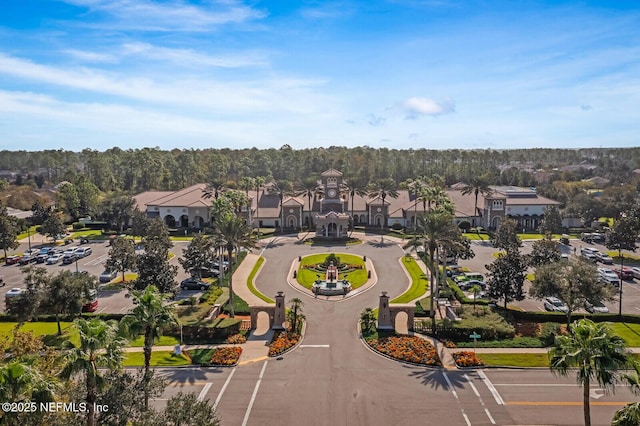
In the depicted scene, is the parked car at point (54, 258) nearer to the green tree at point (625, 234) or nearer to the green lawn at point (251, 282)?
the green lawn at point (251, 282)

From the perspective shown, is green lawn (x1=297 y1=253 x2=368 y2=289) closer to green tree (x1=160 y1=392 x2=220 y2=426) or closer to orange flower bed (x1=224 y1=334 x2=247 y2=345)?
orange flower bed (x1=224 y1=334 x2=247 y2=345)

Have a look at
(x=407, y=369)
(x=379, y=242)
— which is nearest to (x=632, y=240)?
(x=379, y=242)

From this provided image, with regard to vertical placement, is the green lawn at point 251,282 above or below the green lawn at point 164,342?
above

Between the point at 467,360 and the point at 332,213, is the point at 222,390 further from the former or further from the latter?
the point at 332,213

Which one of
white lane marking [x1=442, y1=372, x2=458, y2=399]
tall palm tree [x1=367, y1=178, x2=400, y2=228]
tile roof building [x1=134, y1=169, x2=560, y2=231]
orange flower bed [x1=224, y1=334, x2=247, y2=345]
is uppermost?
tall palm tree [x1=367, y1=178, x2=400, y2=228]

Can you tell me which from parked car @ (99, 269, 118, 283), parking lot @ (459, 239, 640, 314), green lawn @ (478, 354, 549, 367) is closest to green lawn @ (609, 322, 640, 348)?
parking lot @ (459, 239, 640, 314)

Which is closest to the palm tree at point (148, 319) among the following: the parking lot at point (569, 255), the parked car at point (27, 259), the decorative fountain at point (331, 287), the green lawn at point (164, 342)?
the green lawn at point (164, 342)
